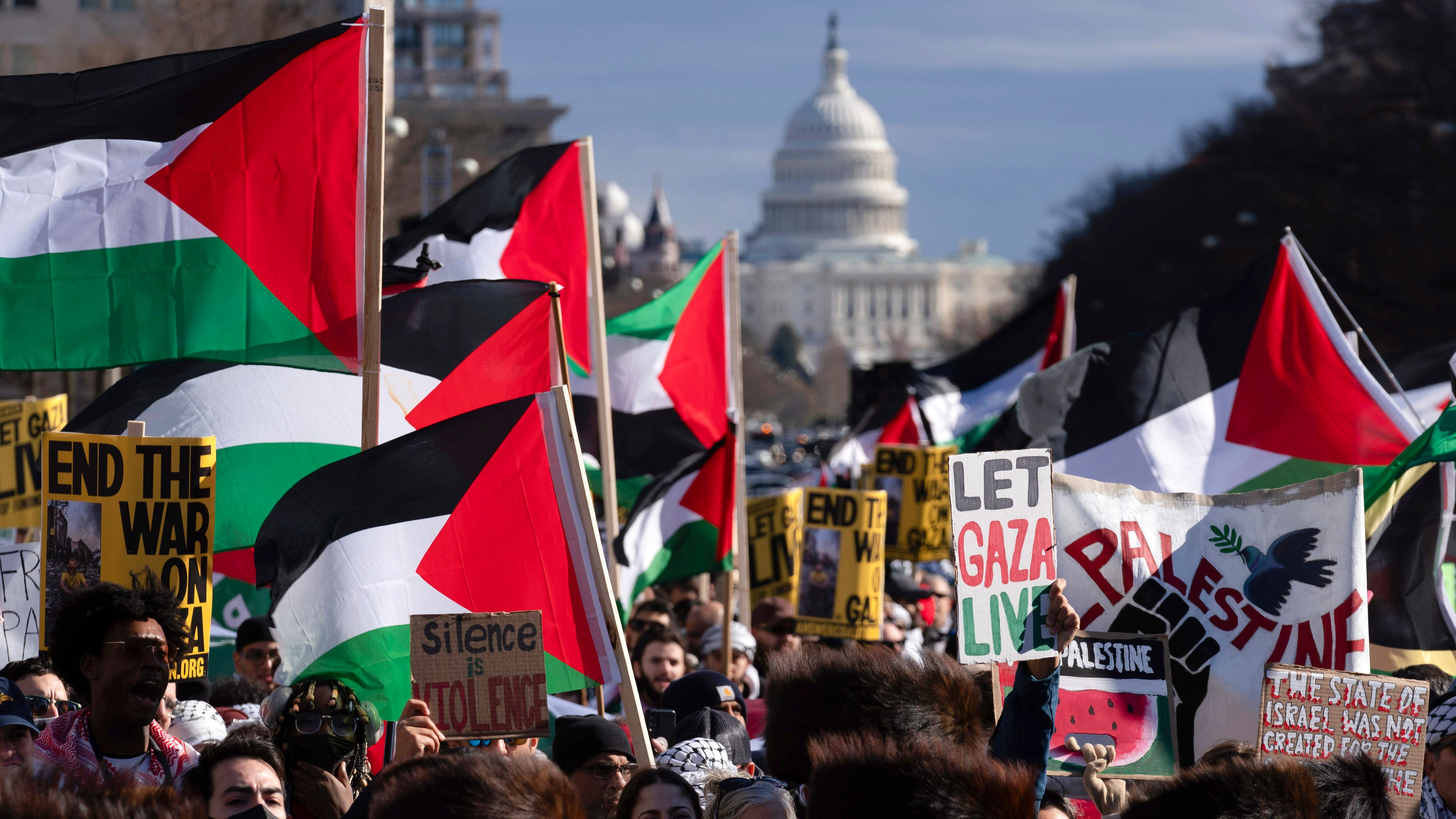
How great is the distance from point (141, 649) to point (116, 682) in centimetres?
9

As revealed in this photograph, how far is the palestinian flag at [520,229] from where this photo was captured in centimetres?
863

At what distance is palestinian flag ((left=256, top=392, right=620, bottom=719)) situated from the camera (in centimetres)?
506

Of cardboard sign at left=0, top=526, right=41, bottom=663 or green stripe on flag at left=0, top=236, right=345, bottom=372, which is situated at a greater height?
green stripe on flag at left=0, top=236, right=345, bottom=372

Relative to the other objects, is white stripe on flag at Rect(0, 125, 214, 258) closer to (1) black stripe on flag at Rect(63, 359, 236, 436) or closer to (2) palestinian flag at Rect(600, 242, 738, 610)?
(1) black stripe on flag at Rect(63, 359, 236, 436)

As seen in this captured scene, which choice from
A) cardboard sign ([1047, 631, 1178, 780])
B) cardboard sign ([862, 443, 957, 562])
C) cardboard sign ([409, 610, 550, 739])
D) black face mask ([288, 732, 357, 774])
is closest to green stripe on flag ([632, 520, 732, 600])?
cardboard sign ([862, 443, 957, 562])

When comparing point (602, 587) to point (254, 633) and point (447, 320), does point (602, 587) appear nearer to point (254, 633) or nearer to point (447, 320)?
point (447, 320)

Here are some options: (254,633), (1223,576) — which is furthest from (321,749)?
(254,633)

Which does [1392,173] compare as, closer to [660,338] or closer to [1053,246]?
[660,338]

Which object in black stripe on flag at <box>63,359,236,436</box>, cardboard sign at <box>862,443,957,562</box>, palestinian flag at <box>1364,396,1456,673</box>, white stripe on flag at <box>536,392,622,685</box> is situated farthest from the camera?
cardboard sign at <box>862,443,957,562</box>

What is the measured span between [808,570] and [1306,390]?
2689 mm

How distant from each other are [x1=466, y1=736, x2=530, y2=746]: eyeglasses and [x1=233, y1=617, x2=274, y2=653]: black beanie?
2011 millimetres

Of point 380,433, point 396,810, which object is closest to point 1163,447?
point 380,433

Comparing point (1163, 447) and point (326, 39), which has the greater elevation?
point (326, 39)

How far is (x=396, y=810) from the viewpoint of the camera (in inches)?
120
